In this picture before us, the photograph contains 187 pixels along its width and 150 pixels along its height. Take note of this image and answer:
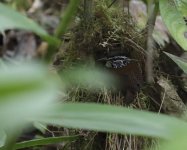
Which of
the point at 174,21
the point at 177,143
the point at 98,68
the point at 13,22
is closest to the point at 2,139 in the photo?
the point at 98,68

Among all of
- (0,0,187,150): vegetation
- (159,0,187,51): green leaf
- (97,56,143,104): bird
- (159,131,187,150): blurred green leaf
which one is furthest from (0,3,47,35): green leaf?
(97,56,143,104): bird

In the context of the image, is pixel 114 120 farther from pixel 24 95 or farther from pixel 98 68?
pixel 98 68

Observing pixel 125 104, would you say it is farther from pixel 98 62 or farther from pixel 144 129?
pixel 144 129

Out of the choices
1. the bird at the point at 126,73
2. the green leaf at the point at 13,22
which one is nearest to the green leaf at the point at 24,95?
the green leaf at the point at 13,22

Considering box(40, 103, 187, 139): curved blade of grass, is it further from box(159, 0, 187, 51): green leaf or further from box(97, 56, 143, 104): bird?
box(97, 56, 143, 104): bird

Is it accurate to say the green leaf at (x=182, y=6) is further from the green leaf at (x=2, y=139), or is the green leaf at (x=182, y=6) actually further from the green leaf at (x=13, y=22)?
the green leaf at (x=13, y=22)

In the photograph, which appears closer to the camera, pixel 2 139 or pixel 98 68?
pixel 2 139
